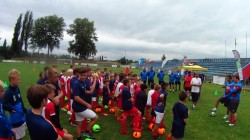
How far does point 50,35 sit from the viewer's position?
288 ft

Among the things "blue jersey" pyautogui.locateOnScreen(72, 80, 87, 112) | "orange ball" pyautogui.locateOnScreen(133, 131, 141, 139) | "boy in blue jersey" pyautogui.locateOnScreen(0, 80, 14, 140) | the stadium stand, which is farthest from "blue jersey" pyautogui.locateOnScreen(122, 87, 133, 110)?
the stadium stand

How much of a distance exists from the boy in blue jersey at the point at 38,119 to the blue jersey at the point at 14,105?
1.75 m

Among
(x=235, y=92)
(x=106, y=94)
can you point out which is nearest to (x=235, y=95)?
(x=235, y=92)

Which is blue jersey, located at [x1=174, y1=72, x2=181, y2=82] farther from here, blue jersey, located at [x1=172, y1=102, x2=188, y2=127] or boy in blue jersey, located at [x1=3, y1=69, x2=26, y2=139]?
boy in blue jersey, located at [x1=3, y1=69, x2=26, y2=139]

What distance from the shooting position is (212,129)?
30.4 feet

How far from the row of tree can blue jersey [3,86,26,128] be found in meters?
75.5

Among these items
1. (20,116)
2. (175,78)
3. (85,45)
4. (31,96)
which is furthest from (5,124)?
(85,45)

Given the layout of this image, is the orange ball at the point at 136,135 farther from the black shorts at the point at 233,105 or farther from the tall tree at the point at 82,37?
the tall tree at the point at 82,37

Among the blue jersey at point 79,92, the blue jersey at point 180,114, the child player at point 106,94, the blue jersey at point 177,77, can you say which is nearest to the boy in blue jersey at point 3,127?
the blue jersey at point 79,92

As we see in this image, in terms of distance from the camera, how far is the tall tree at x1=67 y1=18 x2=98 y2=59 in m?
79.3

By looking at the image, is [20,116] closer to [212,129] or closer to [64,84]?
[64,84]

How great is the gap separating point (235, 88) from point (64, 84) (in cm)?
723

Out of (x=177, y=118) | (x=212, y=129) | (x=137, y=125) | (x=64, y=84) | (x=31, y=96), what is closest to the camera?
(x=31, y=96)

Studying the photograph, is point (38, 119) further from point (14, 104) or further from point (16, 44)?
point (16, 44)
